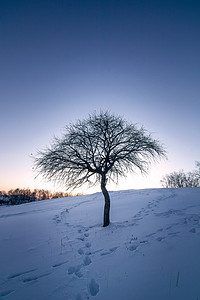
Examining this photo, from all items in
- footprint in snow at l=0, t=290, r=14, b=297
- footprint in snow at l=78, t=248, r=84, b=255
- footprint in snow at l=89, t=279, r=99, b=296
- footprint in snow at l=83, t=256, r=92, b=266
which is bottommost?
footprint in snow at l=0, t=290, r=14, b=297

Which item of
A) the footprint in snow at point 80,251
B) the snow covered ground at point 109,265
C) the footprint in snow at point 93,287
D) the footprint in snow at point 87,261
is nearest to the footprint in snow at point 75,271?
the snow covered ground at point 109,265

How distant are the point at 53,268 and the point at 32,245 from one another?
2.59m

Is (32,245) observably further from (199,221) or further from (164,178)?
(164,178)

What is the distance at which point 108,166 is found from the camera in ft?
28.1

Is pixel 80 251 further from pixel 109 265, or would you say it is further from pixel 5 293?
pixel 5 293

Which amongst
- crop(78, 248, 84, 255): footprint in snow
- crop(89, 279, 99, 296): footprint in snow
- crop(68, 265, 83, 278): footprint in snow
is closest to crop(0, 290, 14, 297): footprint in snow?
crop(68, 265, 83, 278): footprint in snow

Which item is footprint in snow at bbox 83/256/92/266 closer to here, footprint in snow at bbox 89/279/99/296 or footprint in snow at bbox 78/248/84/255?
footprint in snow at bbox 78/248/84/255

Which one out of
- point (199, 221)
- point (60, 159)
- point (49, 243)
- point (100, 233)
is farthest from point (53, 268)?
point (199, 221)

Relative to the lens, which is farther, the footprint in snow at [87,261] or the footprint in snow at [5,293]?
the footprint in snow at [87,261]

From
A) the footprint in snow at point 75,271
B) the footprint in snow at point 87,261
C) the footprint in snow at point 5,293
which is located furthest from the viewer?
the footprint in snow at point 87,261

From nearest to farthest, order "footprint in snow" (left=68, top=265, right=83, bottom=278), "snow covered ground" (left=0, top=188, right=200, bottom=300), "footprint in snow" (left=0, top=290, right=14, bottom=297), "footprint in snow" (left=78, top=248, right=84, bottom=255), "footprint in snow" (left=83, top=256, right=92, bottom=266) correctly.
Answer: "snow covered ground" (left=0, top=188, right=200, bottom=300) → "footprint in snow" (left=0, top=290, right=14, bottom=297) → "footprint in snow" (left=68, top=265, right=83, bottom=278) → "footprint in snow" (left=83, top=256, right=92, bottom=266) → "footprint in snow" (left=78, top=248, right=84, bottom=255)

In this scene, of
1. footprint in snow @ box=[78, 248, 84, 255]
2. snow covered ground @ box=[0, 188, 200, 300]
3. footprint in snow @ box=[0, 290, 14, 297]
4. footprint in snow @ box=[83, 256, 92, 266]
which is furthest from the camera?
footprint in snow @ box=[78, 248, 84, 255]

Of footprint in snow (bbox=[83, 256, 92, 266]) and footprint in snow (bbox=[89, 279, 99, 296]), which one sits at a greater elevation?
footprint in snow (bbox=[89, 279, 99, 296])

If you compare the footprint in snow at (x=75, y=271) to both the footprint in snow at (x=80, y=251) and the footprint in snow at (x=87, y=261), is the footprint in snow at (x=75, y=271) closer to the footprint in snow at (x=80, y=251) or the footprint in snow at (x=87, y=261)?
the footprint in snow at (x=87, y=261)
